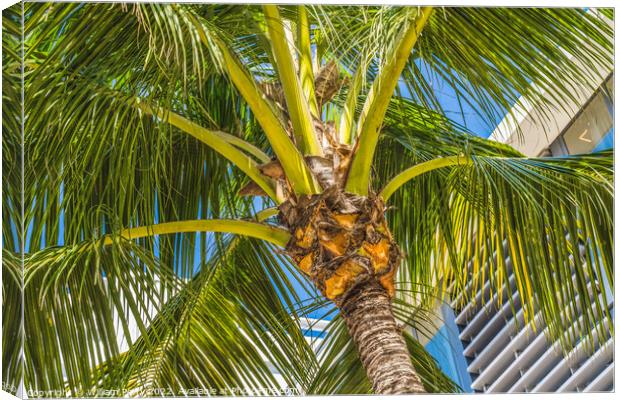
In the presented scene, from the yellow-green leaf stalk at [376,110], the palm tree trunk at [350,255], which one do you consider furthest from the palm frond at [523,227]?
the palm tree trunk at [350,255]

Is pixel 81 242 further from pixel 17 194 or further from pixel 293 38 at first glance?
pixel 293 38

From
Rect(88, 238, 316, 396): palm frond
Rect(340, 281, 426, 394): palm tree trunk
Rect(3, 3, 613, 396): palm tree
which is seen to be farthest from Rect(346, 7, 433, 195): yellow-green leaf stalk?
Rect(88, 238, 316, 396): palm frond

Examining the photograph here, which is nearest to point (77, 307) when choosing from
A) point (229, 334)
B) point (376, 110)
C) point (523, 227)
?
point (229, 334)

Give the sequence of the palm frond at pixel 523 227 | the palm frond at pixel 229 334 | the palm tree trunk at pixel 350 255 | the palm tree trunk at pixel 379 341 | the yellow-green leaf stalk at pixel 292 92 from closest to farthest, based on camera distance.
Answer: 1. the palm tree trunk at pixel 379 341
2. the palm tree trunk at pixel 350 255
3. the yellow-green leaf stalk at pixel 292 92
4. the palm frond at pixel 523 227
5. the palm frond at pixel 229 334

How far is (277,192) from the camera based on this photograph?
328cm

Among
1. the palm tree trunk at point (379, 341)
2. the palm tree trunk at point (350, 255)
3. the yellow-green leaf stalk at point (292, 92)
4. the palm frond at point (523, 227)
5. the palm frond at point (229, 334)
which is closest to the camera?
the palm tree trunk at point (379, 341)

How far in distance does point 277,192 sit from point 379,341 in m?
0.59

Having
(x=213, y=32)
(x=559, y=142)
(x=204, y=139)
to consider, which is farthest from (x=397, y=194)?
(x=213, y=32)

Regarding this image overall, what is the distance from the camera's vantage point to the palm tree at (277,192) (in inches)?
127

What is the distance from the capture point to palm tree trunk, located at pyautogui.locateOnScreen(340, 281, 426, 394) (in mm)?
2979

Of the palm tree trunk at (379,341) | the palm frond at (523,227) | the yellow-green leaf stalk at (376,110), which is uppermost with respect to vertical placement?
the yellow-green leaf stalk at (376,110)

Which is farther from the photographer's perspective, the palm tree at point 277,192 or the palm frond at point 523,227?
the palm frond at point 523,227

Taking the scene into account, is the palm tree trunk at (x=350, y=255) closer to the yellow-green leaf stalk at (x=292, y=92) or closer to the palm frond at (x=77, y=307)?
the yellow-green leaf stalk at (x=292, y=92)

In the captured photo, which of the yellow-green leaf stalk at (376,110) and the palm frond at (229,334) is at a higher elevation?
the yellow-green leaf stalk at (376,110)
